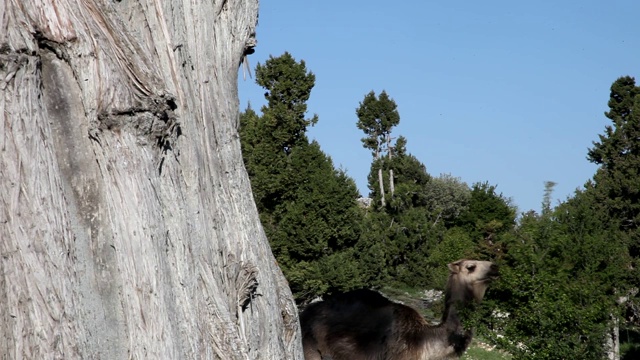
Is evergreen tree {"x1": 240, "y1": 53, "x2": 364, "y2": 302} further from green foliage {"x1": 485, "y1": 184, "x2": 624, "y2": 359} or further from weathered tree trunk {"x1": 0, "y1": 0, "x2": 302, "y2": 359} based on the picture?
weathered tree trunk {"x1": 0, "y1": 0, "x2": 302, "y2": 359}

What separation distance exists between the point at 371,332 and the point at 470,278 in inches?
90.2

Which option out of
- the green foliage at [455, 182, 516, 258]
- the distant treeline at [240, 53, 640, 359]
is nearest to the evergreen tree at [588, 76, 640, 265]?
the distant treeline at [240, 53, 640, 359]

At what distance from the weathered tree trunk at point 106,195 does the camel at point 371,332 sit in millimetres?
6451

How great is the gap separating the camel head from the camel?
85 cm

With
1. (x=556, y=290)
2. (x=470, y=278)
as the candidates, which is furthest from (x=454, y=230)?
(x=470, y=278)

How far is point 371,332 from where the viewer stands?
13539mm

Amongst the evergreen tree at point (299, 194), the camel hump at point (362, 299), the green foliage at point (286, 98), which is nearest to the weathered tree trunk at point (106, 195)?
the camel hump at point (362, 299)

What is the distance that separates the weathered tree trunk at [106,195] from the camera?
16.5 feet

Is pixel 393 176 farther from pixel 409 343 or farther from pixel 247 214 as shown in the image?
pixel 247 214

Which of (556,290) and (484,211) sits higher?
(484,211)

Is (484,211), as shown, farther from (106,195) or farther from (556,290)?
(106,195)

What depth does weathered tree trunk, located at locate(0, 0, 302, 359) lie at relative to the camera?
5.04 meters

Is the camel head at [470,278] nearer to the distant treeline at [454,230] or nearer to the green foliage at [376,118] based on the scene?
the distant treeline at [454,230]

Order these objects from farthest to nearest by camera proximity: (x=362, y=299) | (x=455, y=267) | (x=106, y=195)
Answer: (x=455, y=267) → (x=362, y=299) → (x=106, y=195)
